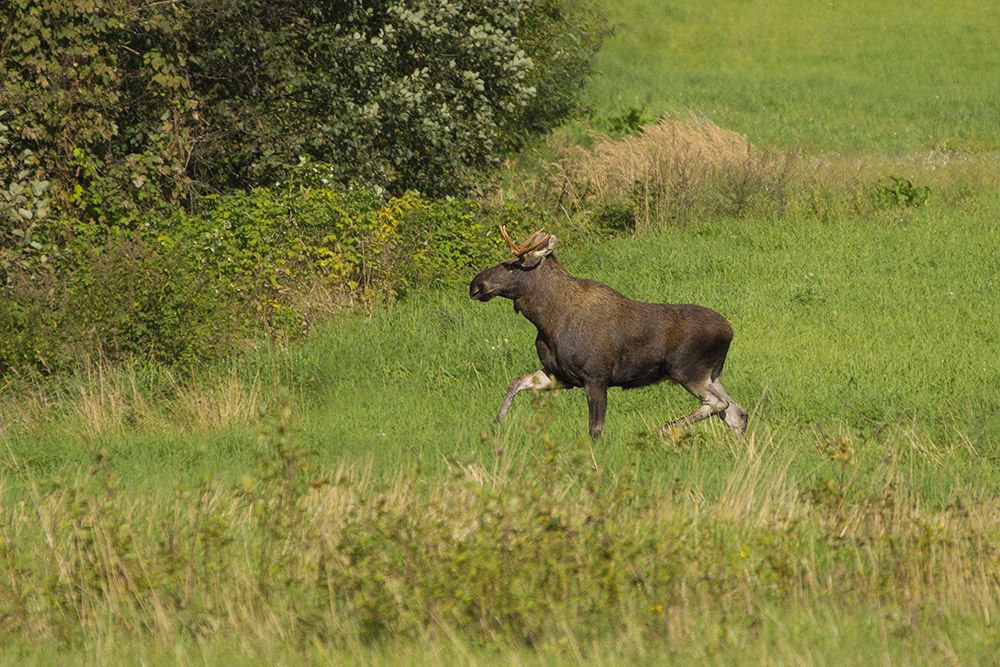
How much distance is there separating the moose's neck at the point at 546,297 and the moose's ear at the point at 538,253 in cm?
7

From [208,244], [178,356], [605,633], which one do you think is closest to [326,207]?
[208,244]

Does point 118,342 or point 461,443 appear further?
point 118,342

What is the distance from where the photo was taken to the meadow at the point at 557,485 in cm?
568

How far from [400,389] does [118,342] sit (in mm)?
3024

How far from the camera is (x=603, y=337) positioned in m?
9.16

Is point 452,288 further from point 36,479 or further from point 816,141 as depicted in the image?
point 816,141

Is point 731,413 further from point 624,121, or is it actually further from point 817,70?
point 817,70

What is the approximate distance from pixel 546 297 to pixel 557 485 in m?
2.52

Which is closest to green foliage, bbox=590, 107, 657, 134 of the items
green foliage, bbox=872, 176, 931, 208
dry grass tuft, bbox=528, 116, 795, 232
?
dry grass tuft, bbox=528, 116, 795, 232

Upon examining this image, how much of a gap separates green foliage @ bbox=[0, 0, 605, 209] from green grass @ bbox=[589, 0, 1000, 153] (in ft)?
52.1

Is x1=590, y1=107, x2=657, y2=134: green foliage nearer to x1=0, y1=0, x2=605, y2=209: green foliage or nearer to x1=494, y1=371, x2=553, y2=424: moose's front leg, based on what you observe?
x1=0, y1=0, x2=605, y2=209: green foliage

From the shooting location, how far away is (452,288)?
1500cm

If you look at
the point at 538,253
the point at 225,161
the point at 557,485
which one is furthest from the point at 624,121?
the point at 557,485

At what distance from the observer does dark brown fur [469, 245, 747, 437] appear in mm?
9188
